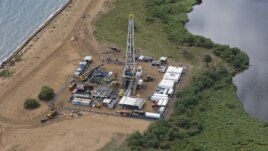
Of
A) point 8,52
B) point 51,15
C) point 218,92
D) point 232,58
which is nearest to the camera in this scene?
point 218,92

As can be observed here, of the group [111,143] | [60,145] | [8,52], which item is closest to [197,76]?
[111,143]

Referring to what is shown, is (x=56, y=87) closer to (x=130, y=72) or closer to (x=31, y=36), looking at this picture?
(x=130, y=72)

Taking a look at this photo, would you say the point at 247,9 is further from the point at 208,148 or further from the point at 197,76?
the point at 208,148

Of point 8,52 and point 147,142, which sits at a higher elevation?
point 8,52

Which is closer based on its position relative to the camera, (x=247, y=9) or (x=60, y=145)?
(x=60, y=145)

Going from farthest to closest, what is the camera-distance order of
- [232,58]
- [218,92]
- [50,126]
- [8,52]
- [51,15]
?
[51,15], [8,52], [232,58], [218,92], [50,126]

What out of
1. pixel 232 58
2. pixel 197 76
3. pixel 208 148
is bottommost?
pixel 208 148
